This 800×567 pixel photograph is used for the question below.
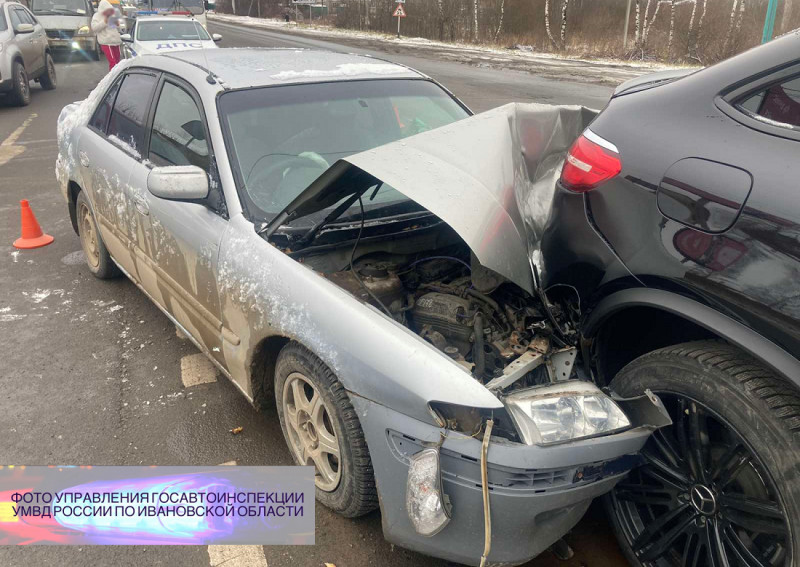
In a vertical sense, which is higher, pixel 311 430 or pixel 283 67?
pixel 283 67

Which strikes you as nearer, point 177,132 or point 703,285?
point 703,285

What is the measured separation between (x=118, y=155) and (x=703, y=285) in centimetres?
339

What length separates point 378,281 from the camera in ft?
8.84

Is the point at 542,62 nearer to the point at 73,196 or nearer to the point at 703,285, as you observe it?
the point at 73,196

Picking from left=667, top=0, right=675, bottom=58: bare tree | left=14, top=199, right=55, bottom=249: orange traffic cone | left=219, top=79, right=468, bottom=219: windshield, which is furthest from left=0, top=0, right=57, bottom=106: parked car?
left=667, top=0, right=675, bottom=58: bare tree

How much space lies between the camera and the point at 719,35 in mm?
20250

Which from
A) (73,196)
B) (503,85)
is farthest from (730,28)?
(73,196)

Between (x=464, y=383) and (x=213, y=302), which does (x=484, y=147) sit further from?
(x=213, y=302)

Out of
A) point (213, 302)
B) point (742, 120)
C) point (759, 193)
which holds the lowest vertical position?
point (213, 302)

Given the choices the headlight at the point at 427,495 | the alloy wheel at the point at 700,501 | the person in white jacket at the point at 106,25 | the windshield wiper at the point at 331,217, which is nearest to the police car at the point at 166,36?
the person in white jacket at the point at 106,25

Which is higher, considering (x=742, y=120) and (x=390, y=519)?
(x=742, y=120)

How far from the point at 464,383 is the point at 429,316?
30.0 inches

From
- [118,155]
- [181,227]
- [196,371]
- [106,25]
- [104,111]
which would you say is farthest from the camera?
[106,25]

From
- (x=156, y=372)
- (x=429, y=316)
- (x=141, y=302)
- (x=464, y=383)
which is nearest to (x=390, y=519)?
(x=464, y=383)
